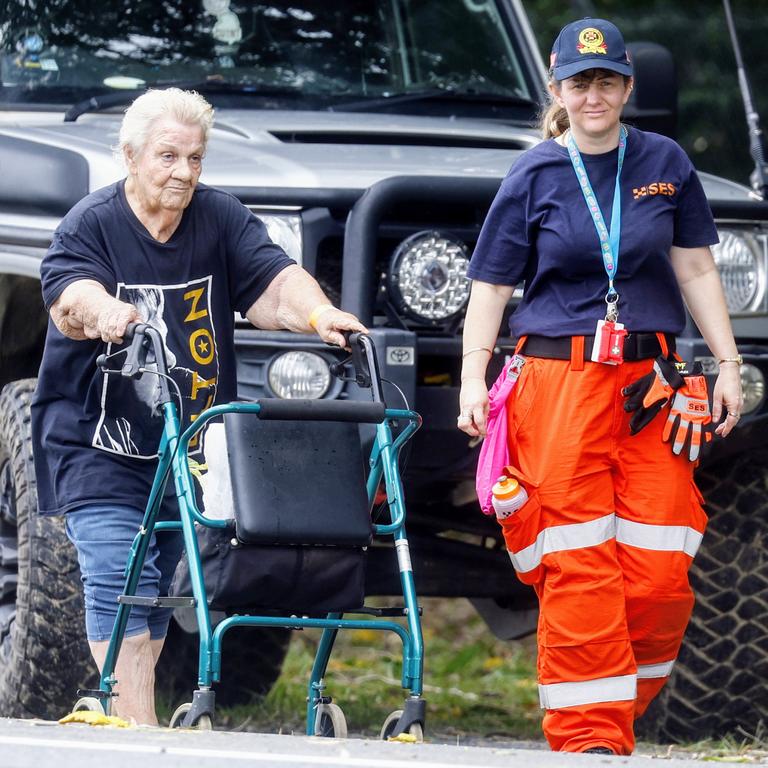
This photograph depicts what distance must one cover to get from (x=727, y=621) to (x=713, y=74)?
7122 mm

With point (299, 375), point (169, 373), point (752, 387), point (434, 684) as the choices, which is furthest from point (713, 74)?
point (169, 373)

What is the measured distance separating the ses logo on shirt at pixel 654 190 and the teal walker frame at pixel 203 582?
775mm

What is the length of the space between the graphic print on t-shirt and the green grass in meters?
1.76

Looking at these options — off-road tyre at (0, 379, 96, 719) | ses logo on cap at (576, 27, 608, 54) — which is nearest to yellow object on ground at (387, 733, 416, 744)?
off-road tyre at (0, 379, 96, 719)

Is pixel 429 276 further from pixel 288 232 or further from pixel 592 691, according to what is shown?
pixel 592 691

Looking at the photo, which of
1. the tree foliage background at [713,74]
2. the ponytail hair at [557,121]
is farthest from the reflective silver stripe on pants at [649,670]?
the tree foliage background at [713,74]

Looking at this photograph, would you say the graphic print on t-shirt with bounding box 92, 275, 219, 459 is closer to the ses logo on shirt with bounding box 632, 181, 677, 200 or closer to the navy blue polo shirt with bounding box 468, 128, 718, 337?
the navy blue polo shirt with bounding box 468, 128, 718, 337

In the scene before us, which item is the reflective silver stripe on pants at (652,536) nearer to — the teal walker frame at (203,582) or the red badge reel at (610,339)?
the red badge reel at (610,339)

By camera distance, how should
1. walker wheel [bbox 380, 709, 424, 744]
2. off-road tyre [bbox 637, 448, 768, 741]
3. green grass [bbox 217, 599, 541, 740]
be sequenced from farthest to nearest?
green grass [bbox 217, 599, 541, 740] → off-road tyre [bbox 637, 448, 768, 741] → walker wheel [bbox 380, 709, 424, 744]

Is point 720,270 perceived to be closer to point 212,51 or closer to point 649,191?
point 649,191

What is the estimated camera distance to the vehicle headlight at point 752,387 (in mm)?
5035

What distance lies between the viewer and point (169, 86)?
5656mm

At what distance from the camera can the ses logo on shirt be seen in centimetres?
434

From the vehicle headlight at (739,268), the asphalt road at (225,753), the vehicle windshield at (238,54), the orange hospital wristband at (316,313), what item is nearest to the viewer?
the asphalt road at (225,753)
